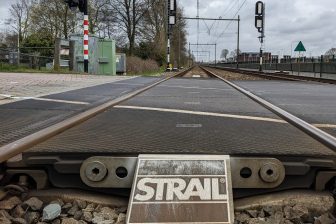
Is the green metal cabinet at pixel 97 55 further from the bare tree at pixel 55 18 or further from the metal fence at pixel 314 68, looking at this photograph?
the bare tree at pixel 55 18

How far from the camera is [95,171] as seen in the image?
2797 millimetres

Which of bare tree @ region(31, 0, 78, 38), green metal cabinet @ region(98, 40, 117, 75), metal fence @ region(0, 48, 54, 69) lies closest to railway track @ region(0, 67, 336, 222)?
green metal cabinet @ region(98, 40, 117, 75)

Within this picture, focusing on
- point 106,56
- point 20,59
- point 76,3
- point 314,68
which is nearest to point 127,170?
point 76,3

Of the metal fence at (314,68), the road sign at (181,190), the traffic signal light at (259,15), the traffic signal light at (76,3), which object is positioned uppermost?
the traffic signal light at (259,15)

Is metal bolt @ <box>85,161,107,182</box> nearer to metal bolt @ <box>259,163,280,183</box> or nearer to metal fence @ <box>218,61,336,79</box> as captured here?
metal bolt @ <box>259,163,280,183</box>

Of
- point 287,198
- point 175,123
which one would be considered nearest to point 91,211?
point 287,198

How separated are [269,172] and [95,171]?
40.9 inches

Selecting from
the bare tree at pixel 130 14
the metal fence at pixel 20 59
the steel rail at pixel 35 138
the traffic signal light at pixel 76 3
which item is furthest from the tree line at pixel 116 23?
the steel rail at pixel 35 138

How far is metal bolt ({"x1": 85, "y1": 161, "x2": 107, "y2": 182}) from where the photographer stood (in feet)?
9.07

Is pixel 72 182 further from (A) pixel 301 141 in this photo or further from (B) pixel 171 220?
(A) pixel 301 141

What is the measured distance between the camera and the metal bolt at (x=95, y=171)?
2.77 metres

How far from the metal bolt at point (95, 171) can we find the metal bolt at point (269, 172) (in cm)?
94

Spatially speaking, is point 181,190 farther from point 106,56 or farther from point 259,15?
point 259,15

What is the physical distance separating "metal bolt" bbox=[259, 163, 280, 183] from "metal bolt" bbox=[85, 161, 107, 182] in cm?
94
